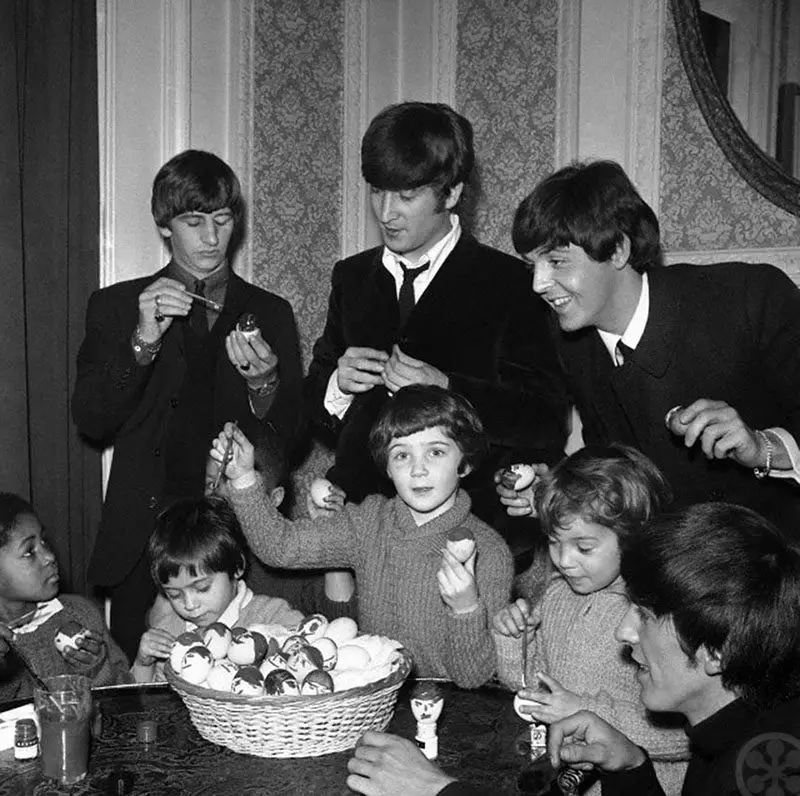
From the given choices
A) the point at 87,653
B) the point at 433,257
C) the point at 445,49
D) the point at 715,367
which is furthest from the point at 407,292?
the point at 445,49

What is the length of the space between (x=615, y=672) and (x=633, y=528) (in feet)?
0.91

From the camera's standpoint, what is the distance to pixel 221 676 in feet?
5.17

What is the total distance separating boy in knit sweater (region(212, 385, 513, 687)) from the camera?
6.97 feet

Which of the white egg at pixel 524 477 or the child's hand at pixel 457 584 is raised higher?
the white egg at pixel 524 477

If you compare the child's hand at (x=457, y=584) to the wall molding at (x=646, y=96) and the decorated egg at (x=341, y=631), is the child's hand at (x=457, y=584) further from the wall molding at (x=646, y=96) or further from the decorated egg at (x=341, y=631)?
the wall molding at (x=646, y=96)

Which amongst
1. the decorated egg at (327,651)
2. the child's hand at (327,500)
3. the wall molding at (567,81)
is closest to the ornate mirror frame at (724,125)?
the wall molding at (567,81)

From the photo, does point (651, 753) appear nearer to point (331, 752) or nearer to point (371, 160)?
point (331, 752)

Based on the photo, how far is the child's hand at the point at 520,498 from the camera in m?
2.26

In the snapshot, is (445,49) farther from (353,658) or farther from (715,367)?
(353,658)

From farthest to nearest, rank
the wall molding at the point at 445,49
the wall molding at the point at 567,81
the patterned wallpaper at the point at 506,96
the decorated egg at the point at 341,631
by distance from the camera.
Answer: the wall molding at the point at 445,49, the patterned wallpaper at the point at 506,96, the wall molding at the point at 567,81, the decorated egg at the point at 341,631

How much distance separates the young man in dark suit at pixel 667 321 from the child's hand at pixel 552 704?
0.66 metres

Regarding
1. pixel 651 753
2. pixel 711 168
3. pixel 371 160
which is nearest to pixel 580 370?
pixel 371 160

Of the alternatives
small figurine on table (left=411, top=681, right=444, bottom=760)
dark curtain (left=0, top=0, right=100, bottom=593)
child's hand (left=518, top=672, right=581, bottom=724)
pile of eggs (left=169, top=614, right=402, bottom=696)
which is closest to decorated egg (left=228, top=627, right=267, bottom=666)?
pile of eggs (left=169, top=614, right=402, bottom=696)

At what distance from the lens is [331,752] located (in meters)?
1.54
